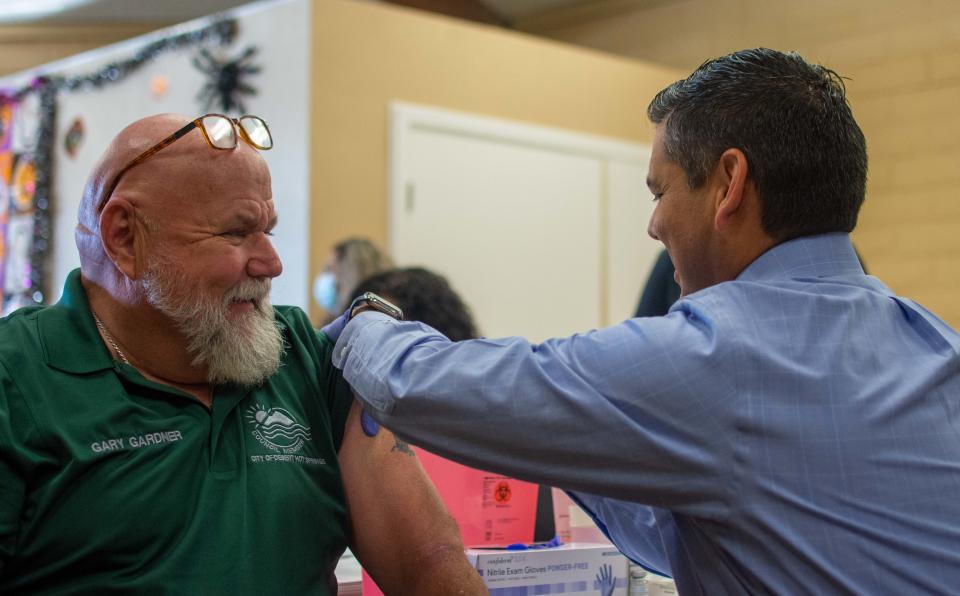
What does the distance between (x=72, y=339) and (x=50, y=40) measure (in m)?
6.57

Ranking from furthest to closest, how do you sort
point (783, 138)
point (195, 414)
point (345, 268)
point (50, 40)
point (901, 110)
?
point (50, 40) → point (901, 110) → point (345, 268) → point (195, 414) → point (783, 138)

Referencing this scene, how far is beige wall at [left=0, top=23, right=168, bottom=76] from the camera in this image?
7508mm

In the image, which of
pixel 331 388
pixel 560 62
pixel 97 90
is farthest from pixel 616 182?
pixel 331 388

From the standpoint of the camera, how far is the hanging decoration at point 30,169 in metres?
5.61

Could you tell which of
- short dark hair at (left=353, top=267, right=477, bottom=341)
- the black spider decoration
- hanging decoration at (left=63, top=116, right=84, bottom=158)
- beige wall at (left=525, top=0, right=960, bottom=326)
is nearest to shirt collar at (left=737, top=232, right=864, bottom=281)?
short dark hair at (left=353, top=267, right=477, bottom=341)

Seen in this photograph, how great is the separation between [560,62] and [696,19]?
1544mm

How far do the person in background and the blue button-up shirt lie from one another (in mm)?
2848

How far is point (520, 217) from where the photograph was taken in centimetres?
522

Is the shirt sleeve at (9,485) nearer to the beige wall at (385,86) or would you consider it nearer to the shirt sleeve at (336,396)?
the shirt sleeve at (336,396)

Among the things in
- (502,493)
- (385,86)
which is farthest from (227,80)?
(502,493)

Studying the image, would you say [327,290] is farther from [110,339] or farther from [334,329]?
[110,339]

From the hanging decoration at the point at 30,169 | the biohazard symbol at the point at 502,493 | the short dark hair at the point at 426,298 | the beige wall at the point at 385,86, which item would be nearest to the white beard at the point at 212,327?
the biohazard symbol at the point at 502,493

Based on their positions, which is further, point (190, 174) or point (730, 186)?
point (190, 174)

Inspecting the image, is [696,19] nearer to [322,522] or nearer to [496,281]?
[496,281]
